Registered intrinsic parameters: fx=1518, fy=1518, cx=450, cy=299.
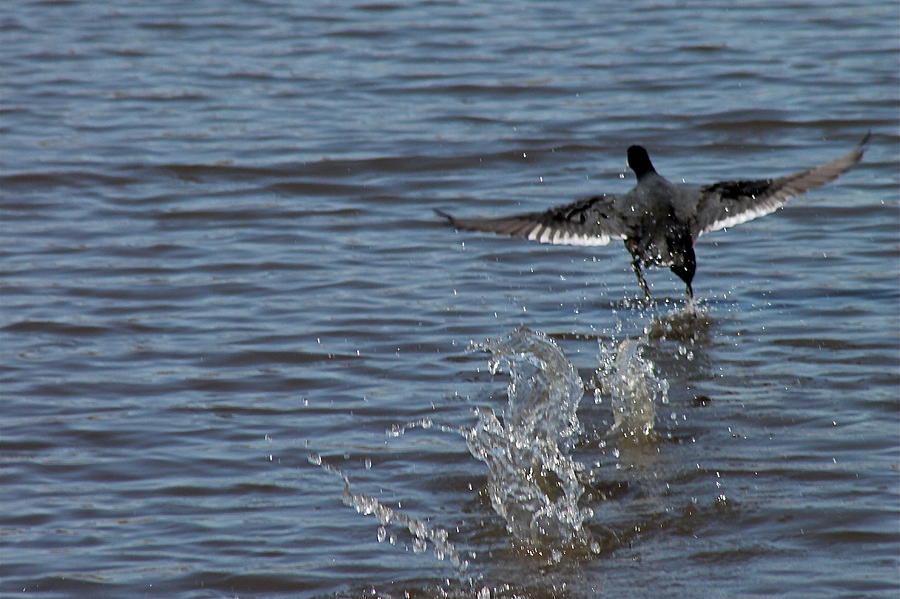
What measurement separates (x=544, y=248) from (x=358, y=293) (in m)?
1.27

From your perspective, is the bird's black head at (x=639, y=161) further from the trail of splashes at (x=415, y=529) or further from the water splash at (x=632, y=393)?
the trail of splashes at (x=415, y=529)

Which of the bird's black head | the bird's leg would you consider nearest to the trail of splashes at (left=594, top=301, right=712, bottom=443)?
the bird's leg

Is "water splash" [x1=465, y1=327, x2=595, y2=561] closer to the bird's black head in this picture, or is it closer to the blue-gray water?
the blue-gray water

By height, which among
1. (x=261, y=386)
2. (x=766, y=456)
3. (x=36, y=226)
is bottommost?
(x=36, y=226)

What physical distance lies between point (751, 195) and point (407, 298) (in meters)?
1.67

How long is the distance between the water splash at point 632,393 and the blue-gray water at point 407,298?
3.2 inches

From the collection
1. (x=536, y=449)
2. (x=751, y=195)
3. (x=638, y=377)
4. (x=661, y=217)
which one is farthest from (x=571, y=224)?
(x=536, y=449)

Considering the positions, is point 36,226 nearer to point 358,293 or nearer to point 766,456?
point 358,293

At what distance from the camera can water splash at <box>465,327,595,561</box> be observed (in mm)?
4656

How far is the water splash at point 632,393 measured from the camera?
5.47m

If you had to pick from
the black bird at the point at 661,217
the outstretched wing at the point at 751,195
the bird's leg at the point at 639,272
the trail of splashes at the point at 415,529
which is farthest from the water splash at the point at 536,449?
the outstretched wing at the point at 751,195

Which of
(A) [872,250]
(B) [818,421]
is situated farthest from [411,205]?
(B) [818,421]

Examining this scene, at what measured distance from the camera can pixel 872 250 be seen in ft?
25.4

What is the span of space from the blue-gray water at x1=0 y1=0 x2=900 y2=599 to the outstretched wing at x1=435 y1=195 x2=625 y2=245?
41 centimetres
